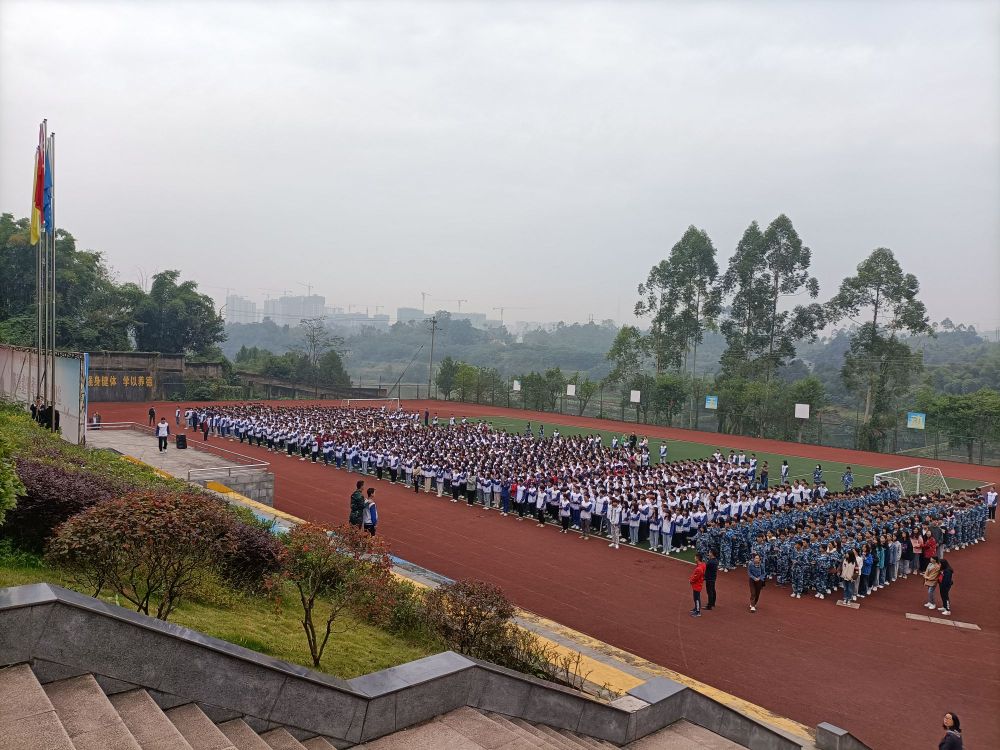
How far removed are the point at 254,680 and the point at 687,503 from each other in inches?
553

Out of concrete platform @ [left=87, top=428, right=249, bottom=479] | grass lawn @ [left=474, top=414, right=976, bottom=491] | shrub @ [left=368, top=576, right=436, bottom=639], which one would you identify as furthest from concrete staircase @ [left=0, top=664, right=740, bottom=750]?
grass lawn @ [left=474, top=414, right=976, bottom=491]

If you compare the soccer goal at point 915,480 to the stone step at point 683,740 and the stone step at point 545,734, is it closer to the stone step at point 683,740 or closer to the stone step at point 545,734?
the stone step at point 683,740

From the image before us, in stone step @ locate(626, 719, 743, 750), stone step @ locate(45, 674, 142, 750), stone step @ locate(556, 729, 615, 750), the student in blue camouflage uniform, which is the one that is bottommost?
the student in blue camouflage uniform

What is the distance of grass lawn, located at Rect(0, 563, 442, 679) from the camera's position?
677 cm

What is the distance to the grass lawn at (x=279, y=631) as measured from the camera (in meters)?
6.77

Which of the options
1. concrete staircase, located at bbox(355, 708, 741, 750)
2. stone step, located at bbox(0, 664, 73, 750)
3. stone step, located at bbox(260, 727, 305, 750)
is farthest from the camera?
concrete staircase, located at bbox(355, 708, 741, 750)

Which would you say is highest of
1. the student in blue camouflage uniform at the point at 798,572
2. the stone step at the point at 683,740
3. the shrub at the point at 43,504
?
the shrub at the point at 43,504

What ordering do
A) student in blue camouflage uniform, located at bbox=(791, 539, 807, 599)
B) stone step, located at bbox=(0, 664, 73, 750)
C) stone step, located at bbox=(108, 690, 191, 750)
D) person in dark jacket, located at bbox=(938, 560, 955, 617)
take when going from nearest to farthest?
stone step, located at bbox=(0, 664, 73, 750), stone step, located at bbox=(108, 690, 191, 750), person in dark jacket, located at bbox=(938, 560, 955, 617), student in blue camouflage uniform, located at bbox=(791, 539, 807, 599)

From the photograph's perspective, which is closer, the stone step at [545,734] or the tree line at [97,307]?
the stone step at [545,734]

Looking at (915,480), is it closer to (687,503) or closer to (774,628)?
(687,503)

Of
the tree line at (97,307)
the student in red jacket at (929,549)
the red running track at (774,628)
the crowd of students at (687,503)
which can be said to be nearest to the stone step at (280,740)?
the red running track at (774,628)

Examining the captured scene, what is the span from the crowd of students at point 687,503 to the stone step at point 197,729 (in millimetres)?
9998

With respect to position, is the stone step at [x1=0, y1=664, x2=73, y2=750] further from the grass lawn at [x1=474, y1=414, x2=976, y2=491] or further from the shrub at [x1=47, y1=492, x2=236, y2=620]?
the grass lawn at [x1=474, y1=414, x2=976, y2=491]

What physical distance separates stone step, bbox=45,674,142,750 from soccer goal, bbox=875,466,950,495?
967 inches
